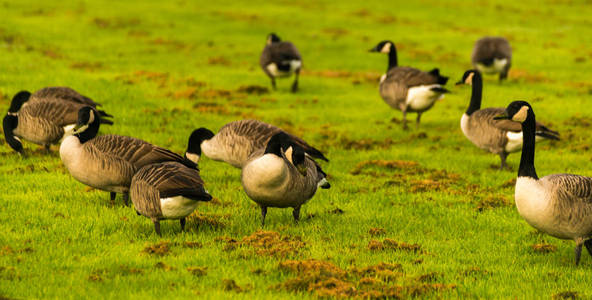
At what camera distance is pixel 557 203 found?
9711 mm

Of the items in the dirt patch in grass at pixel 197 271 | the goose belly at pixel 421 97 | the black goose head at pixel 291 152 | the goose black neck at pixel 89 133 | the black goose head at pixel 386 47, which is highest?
the black goose head at pixel 386 47

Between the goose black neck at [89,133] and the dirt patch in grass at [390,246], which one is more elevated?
the goose black neck at [89,133]

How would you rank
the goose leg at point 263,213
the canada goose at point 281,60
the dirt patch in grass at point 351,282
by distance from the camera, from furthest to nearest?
1. the canada goose at point 281,60
2. the goose leg at point 263,213
3. the dirt patch in grass at point 351,282

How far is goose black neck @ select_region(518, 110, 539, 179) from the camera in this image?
393 inches

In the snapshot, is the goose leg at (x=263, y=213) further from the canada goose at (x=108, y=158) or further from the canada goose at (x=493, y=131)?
the canada goose at (x=493, y=131)

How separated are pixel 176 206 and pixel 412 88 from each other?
482 inches

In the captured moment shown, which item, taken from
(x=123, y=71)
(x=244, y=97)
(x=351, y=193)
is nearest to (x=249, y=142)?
(x=351, y=193)

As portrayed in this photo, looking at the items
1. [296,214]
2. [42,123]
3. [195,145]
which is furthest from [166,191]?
[42,123]

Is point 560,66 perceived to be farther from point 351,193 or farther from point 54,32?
point 54,32

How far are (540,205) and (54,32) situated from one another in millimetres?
35824

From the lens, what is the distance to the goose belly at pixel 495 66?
2988cm

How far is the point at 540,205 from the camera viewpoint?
9.73 meters

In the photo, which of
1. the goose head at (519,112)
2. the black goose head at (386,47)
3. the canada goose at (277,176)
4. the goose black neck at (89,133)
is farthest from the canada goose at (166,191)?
the black goose head at (386,47)

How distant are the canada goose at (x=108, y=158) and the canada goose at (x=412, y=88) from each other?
34.2ft
